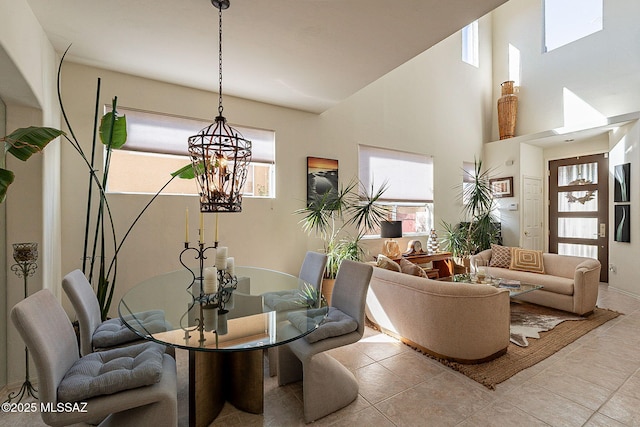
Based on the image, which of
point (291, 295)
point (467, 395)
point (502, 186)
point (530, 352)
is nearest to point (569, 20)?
point (502, 186)

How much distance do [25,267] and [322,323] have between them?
211 centimetres

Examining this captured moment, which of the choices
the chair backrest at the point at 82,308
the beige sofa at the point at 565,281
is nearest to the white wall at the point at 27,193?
the chair backrest at the point at 82,308

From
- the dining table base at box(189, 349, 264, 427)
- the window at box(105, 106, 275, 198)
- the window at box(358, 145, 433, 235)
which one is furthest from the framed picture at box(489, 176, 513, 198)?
the dining table base at box(189, 349, 264, 427)

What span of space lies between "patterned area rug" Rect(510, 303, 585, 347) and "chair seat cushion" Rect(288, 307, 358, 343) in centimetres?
195

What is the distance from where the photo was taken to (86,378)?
1.38 meters

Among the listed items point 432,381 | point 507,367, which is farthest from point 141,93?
point 507,367

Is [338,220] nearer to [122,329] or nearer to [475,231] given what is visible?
[475,231]

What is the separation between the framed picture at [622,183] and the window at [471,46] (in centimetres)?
342

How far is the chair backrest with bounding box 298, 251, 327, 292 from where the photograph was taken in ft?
9.11

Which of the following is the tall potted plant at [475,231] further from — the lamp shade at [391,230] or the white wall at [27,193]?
the white wall at [27,193]

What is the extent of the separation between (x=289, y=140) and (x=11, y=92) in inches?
106

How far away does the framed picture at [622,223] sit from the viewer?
4.38 metres

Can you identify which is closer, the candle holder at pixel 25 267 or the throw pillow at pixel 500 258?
the candle holder at pixel 25 267

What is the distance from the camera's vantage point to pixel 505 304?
100 inches
